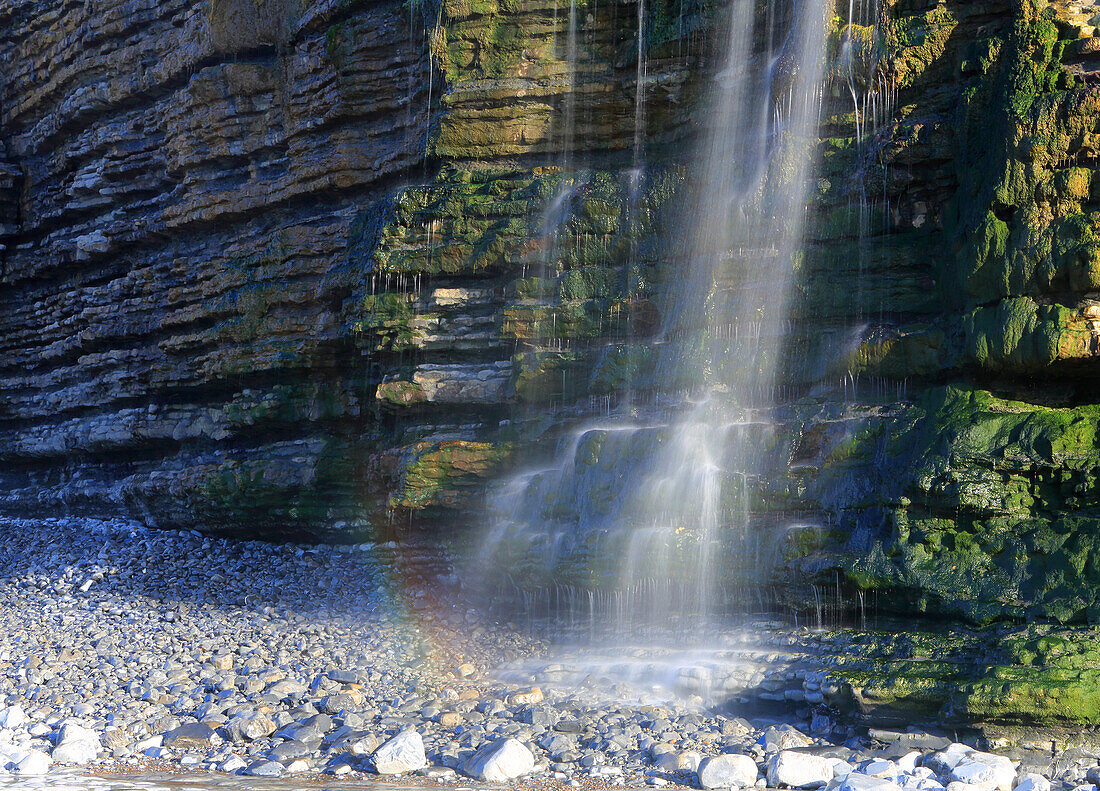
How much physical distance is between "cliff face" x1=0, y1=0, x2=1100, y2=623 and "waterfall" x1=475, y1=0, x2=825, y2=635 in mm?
402

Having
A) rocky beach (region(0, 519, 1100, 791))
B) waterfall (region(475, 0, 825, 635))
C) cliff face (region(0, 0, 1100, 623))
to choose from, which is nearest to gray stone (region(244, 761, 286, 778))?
rocky beach (region(0, 519, 1100, 791))

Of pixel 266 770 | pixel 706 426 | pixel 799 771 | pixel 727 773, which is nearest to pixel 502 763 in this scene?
pixel 727 773

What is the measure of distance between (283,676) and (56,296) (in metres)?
16.3

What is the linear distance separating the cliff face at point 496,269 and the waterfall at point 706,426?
1.32ft

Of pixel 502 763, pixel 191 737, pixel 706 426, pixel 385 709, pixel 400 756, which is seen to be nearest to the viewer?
pixel 502 763

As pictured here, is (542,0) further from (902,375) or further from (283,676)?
(283,676)

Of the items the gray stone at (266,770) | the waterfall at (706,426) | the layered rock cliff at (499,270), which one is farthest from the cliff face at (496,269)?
the gray stone at (266,770)

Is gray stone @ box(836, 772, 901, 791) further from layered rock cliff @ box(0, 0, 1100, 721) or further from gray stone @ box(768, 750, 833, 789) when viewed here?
layered rock cliff @ box(0, 0, 1100, 721)

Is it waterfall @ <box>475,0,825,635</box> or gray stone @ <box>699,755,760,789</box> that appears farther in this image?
waterfall @ <box>475,0,825,635</box>

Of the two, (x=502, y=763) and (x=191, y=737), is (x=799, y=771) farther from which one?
(x=191, y=737)

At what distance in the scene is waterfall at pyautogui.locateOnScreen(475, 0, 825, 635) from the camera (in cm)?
1180

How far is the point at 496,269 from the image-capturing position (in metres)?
15.6

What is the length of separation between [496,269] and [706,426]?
4.94 metres

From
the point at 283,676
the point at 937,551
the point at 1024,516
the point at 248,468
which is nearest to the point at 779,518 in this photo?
the point at 937,551
